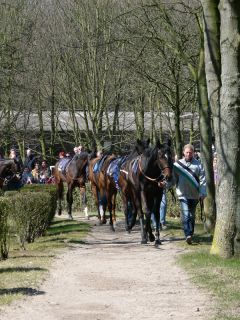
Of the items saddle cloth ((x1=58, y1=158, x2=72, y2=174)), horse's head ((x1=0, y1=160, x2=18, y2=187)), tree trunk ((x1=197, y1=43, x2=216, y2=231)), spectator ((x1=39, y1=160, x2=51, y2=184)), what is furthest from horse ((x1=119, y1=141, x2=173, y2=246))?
spectator ((x1=39, y1=160, x2=51, y2=184))

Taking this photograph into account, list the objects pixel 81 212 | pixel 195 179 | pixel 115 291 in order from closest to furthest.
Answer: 1. pixel 115 291
2. pixel 195 179
3. pixel 81 212

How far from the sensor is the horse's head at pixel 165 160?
1728cm

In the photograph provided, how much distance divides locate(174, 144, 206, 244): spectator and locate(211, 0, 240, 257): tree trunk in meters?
2.73

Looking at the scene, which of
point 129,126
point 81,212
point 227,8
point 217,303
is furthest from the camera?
point 129,126

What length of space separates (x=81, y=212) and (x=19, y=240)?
15110 mm

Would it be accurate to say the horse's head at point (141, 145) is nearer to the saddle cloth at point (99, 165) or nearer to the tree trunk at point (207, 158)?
the tree trunk at point (207, 158)

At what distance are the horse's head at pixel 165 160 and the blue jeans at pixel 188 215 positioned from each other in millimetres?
614

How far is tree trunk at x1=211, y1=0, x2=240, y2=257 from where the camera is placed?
13859 mm

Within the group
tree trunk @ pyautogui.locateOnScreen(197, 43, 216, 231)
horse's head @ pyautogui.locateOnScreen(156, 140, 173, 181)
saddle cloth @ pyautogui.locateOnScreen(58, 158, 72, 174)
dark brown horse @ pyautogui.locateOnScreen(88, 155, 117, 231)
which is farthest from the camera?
saddle cloth @ pyautogui.locateOnScreen(58, 158, 72, 174)

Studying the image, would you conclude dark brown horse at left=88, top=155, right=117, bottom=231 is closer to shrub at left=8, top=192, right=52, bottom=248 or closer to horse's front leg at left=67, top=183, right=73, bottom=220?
horse's front leg at left=67, top=183, right=73, bottom=220

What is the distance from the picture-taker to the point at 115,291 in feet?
36.6

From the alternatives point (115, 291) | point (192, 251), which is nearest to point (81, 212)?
point (192, 251)

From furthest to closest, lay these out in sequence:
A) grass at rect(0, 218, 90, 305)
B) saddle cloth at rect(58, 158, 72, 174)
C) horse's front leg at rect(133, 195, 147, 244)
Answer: saddle cloth at rect(58, 158, 72, 174) → horse's front leg at rect(133, 195, 147, 244) → grass at rect(0, 218, 90, 305)

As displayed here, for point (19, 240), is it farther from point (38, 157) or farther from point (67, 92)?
point (38, 157)
